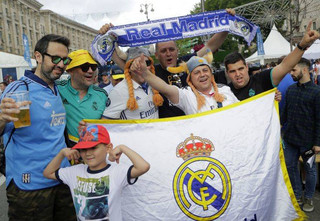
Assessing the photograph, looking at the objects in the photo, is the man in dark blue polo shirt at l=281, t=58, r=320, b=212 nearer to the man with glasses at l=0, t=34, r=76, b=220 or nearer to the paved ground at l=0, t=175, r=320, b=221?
the paved ground at l=0, t=175, r=320, b=221

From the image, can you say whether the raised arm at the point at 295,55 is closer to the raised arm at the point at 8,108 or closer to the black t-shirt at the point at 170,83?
the black t-shirt at the point at 170,83

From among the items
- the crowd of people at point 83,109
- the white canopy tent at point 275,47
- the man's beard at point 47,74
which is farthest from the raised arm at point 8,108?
the white canopy tent at point 275,47

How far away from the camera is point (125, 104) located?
287 cm

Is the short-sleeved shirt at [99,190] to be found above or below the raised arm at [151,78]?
below

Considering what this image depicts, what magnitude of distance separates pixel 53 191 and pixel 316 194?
4.01 metres

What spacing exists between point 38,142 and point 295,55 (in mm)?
2577

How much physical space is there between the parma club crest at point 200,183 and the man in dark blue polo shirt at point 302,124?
1865 millimetres

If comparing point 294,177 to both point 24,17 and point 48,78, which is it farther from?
point 24,17

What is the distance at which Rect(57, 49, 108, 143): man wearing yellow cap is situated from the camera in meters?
2.80

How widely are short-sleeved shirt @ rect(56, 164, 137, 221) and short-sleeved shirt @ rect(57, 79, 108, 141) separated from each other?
2.18 ft

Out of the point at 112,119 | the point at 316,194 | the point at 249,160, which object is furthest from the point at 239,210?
the point at 316,194

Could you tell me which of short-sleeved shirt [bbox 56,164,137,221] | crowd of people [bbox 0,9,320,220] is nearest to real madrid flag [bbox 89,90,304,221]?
crowd of people [bbox 0,9,320,220]

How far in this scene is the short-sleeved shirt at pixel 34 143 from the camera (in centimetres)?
238

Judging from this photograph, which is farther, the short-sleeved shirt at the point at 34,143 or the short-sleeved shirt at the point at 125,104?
the short-sleeved shirt at the point at 125,104
